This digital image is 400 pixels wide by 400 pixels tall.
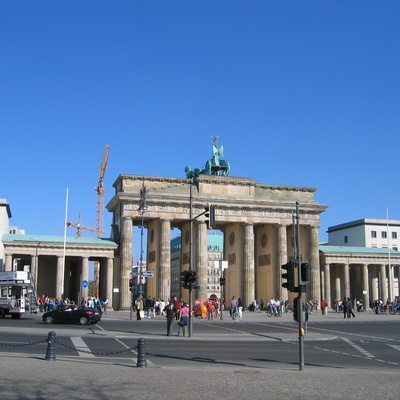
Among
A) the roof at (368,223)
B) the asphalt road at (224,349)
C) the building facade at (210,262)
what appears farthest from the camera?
the building facade at (210,262)

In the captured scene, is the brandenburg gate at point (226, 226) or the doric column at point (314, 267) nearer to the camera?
the brandenburg gate at point (226, 226)

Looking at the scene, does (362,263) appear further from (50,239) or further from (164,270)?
(50,239)

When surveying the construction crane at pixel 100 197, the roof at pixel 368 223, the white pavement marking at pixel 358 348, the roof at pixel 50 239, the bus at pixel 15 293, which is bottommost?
the white pavement marking at pixel 358 348

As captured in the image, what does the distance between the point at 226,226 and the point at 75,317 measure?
1734 inches

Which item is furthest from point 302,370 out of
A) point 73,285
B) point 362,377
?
point 73,285

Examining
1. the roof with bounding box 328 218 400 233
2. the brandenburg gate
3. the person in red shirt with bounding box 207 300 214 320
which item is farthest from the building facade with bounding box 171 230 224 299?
the person in red shirt with bounding box 207 300 214 320

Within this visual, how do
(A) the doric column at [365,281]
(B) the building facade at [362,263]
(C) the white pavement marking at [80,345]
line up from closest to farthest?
(C) the white pavement marking at [80,345]
(B) the building facade at [362,263]
(A) the doric column at [365,281]

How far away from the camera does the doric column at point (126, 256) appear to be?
234 ft

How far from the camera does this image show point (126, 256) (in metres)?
72.6

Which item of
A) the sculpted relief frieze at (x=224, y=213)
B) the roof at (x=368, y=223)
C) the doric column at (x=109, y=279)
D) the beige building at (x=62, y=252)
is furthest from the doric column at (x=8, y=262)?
the roof at (x=368, y=223)

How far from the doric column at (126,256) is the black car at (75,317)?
1173 inches

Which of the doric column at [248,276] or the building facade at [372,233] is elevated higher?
the building facade at [372,233]

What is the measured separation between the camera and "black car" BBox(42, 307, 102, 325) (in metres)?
40.6

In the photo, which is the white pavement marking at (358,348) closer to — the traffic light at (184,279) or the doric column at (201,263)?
the traffic light at (184,279)
